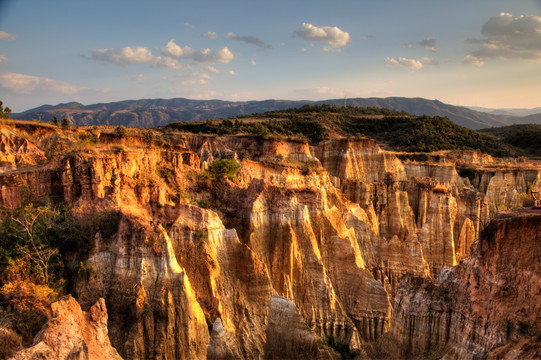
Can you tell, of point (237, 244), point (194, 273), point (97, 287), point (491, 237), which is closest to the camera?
point (491, 237)

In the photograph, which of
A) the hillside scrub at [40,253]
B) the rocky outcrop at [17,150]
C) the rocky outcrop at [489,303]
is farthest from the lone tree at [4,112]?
the rocky outcrop at [489,303]

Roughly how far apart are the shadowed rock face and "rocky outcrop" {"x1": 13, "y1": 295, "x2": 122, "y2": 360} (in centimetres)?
222

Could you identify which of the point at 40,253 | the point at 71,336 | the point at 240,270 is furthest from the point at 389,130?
the point at 71,336

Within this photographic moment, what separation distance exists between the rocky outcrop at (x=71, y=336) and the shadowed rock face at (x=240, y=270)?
87.5 inches

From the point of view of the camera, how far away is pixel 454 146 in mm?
66188

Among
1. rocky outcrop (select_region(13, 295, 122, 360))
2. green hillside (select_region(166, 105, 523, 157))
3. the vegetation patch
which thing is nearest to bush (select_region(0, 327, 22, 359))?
rocky outcrop (select_region(13, 295, 122, 360))

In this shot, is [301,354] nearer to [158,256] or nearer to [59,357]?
[158,256]

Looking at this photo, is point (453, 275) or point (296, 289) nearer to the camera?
point (453, 275)

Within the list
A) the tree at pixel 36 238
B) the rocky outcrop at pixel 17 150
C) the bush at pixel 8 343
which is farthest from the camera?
the rocky outcrop at pixel 17 150

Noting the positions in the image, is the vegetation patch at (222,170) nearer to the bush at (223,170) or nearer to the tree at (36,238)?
the bush at (223,170)

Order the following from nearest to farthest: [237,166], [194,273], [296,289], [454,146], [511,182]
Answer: [194,273] → [296,289] → [237,166] → [511,182] → [454,146]

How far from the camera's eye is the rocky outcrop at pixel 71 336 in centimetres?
1057

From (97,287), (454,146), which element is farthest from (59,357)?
(454,146)

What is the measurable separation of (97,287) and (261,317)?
268 inches
